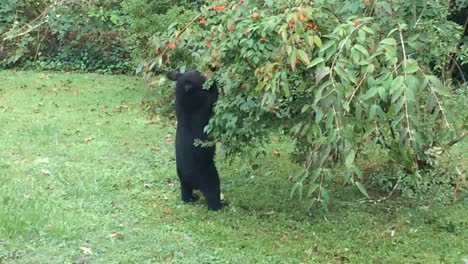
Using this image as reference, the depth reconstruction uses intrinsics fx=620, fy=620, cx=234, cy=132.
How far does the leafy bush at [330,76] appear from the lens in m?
3.54

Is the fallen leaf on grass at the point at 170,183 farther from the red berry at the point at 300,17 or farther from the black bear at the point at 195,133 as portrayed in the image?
the red berry at the point at 300,17

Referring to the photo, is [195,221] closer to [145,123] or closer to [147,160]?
[147,160]

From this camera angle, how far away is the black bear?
5590 millimetres

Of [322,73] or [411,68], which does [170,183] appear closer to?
[322,73]

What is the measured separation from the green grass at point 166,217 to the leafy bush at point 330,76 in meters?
0.49

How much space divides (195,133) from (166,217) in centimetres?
81

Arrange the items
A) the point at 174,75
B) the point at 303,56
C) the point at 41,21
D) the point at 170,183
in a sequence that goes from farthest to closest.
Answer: the point at 41,21
the point at 170,183
the point at 174,75
the point at 303,56

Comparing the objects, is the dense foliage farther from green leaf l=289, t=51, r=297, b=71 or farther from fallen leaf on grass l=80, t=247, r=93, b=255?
green leaf l=289, t=51, r=297, b=71

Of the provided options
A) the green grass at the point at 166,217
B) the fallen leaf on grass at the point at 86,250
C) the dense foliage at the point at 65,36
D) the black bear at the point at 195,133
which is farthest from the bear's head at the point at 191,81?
the dense foliage at the point at 65,36

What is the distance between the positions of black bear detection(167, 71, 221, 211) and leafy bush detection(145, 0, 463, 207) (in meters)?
0.21

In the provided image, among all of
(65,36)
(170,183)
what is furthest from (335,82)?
(65,36)

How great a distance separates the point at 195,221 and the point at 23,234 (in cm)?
146

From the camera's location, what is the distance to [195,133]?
5.64 metres

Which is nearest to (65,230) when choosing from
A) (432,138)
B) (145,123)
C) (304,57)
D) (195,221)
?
(195,221)
